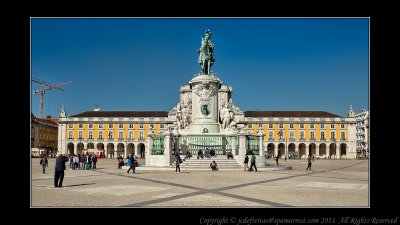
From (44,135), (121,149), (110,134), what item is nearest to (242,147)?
(110,134)

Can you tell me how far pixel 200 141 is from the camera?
112 feet

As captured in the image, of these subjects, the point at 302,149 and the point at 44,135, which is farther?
the point at 44,135

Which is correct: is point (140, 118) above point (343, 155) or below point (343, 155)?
above

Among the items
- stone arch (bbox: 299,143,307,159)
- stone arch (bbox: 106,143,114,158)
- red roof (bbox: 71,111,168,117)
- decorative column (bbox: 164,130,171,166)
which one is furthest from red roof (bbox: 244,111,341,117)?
decorative column (bbox: 164,130,171,166)

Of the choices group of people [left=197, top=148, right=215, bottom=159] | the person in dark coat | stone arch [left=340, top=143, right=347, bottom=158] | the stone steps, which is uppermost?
the person in dark coat

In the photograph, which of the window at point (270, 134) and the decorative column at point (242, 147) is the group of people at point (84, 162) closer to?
the decorative column at point (242, 147)

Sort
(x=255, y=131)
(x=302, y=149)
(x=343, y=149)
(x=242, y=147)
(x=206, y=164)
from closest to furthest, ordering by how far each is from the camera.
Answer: (x=206, y=164)
(x=242, y=147)
(x=255, y=131)
(x=343, y=149)
(x=302, y=149)

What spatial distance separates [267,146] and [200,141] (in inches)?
2874

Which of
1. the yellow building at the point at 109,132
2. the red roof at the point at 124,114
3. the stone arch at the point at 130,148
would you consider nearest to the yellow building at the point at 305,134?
the red roof at the point at 124,114

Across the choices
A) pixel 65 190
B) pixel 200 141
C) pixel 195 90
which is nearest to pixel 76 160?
pixel 200 141

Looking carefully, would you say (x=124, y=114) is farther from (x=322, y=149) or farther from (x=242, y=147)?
(x=242, y=147)

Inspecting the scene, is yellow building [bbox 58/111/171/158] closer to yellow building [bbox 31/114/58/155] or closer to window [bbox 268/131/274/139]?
yellow building [bbox 31/114/58/155]
